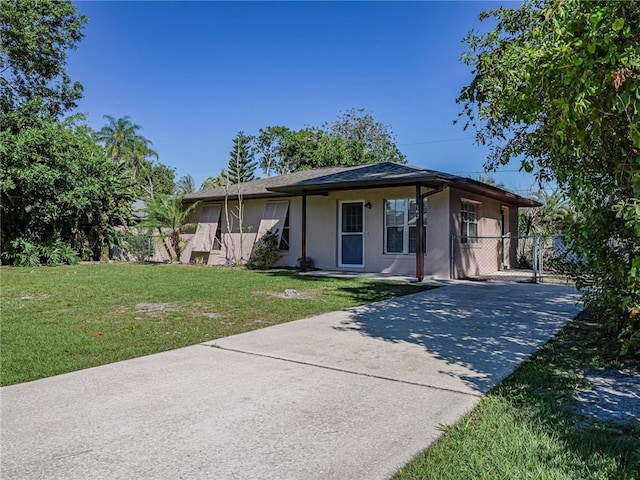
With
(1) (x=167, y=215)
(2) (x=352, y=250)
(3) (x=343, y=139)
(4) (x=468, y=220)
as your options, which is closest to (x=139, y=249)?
(1) (x=167, y=215)

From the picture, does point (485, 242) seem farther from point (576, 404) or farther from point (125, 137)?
point (125, 137)

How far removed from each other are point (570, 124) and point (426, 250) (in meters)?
9.98

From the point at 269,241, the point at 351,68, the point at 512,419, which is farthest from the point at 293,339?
the point at 351,68

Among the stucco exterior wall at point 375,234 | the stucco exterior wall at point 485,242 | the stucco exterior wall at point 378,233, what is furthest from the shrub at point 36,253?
the stucco exterior wall at point 485,242

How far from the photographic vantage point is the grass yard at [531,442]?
2.17 meters

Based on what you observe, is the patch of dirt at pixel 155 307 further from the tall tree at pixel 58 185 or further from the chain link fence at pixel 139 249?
the chain link fence at pixel 139 249

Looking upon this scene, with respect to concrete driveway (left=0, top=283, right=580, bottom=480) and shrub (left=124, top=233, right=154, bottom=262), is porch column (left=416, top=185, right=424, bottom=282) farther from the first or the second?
shrub (left=124, top=233, right=154, bottom=262)

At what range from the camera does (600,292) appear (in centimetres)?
435

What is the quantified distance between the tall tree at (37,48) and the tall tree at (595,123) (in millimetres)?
18366

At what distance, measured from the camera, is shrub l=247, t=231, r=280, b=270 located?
14.7 meters

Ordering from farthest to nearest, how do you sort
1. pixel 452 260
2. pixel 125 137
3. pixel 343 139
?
pixel 125 137, pixel 343 139, pixel 452 260

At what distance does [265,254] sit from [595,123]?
501 inches

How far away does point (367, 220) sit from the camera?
43.7ft

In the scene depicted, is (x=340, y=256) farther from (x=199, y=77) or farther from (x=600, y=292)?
(x=600, y=292)
